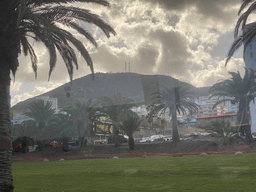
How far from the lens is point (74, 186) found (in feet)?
24.8

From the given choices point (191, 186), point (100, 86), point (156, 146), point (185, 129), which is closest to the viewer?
point (191, 186)

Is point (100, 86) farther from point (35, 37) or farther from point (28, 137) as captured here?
point (35, 37)

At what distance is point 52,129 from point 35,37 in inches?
1089

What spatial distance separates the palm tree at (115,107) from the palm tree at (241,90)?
11.4 metres

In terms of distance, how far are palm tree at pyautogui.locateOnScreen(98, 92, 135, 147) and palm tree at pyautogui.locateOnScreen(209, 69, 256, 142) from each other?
451 inches

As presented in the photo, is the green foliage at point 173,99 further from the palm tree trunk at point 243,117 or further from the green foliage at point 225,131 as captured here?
the green foliage at point 225,131

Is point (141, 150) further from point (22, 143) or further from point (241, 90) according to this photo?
point (22, 143)

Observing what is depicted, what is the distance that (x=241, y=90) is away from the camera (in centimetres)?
2783

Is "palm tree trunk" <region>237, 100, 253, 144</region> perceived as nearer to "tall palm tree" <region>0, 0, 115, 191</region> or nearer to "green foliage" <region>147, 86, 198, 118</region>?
"green foliage" <region>147, 86, 198, 118</region>

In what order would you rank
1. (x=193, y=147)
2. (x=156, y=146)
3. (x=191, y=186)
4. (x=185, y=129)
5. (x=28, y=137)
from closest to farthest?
(x=191, y=186)
(x=193, y=147)
(x=156, y=146)
(x=28, y=137)
(x=185, y=129)

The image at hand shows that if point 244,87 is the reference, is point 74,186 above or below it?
below

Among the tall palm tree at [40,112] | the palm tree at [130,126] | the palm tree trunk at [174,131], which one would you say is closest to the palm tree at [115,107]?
the palm tree at [130,126]

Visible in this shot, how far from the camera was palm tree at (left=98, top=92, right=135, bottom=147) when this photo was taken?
33.3 m

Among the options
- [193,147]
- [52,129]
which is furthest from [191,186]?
[52,129]
